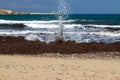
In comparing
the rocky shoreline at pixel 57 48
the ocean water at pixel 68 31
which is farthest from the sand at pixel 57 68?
the ocean water at pixel 68 31

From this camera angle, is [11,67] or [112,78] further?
[11,67]

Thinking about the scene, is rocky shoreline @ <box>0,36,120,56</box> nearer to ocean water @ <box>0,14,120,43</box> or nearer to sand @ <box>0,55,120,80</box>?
sand @ <box>0,55,120,80</box>

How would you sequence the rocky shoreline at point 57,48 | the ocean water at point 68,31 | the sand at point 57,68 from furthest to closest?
the ocean water at point 68,31 < the rocky shoreline at point 57,48 < the sand at point 57,68

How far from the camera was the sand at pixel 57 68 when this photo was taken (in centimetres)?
1053

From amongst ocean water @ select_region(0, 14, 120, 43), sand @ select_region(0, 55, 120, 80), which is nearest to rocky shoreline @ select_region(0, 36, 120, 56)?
sand @ select_region(0, 55, 120, 80)

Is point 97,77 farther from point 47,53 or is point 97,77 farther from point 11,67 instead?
point 47,53

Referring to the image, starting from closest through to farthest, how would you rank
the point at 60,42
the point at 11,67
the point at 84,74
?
the point at 84,74 → the point at 11,67 → the point at 60,42

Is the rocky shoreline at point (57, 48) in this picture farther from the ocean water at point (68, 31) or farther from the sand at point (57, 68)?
the ocean water at point (68, 31)

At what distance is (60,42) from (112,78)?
777 centimetres

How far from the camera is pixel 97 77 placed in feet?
34.4

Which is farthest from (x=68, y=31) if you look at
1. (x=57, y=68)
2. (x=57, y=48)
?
(x=57, y=68)

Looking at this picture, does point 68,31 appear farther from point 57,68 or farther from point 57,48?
point 57,68

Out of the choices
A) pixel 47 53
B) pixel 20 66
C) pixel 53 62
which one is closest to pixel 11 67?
pixel 20 66

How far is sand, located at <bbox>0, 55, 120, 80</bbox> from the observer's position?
10.5 meters
